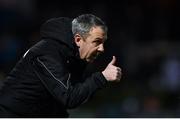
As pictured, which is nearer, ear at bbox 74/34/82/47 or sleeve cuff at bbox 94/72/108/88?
sleeve cuff at bbox 94/72/108/88

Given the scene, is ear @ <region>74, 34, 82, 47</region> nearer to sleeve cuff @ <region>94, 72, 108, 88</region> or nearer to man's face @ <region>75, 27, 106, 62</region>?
man's face @ <region>75, 27, 106, 62</region>

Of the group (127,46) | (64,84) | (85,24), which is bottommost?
(127,46)

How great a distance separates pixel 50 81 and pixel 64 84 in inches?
4.3

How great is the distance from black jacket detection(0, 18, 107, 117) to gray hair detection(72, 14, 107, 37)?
54 mm

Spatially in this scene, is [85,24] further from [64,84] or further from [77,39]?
[64,84]

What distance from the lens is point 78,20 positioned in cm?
585

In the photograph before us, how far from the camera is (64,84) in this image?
555cm

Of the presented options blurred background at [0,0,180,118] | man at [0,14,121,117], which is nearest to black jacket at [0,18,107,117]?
man at [0,14,121,117]

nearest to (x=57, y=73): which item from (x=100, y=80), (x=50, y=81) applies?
(x=50, y=81)

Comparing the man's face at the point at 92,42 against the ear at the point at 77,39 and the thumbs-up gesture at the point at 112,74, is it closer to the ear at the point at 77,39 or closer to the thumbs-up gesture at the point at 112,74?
the ear at the point at 77,39

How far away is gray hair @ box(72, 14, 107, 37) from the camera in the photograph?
5.79 meters

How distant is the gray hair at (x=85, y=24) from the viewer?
19.0ft

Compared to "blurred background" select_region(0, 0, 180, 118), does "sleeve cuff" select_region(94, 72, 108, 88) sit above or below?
above

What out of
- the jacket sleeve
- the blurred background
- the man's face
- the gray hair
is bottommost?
the blurred background
